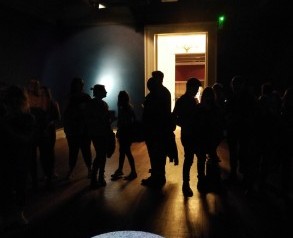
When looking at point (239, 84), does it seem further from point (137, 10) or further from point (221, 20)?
point (137, 10)

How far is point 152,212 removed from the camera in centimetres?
425

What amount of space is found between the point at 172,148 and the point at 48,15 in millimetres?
7005

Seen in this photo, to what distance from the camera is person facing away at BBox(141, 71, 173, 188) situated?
207 inches

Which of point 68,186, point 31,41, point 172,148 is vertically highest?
point 31,41

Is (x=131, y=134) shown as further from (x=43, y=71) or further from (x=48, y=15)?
(x=48, y=15)

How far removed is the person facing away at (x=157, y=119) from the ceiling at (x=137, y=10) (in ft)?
17.3

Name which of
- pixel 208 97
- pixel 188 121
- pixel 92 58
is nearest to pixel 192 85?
pixel 208 97

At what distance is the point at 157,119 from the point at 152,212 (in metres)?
1.53

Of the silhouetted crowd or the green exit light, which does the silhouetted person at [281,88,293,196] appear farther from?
the green exit light

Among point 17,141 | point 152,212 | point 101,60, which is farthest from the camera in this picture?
point 101,60

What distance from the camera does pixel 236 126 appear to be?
17.0 ft

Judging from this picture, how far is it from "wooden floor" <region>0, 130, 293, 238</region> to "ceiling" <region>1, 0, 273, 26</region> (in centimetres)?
593

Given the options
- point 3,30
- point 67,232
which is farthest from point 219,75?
point 67,232

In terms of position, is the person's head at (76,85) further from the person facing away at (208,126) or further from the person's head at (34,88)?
the person facing away at (208,126)
